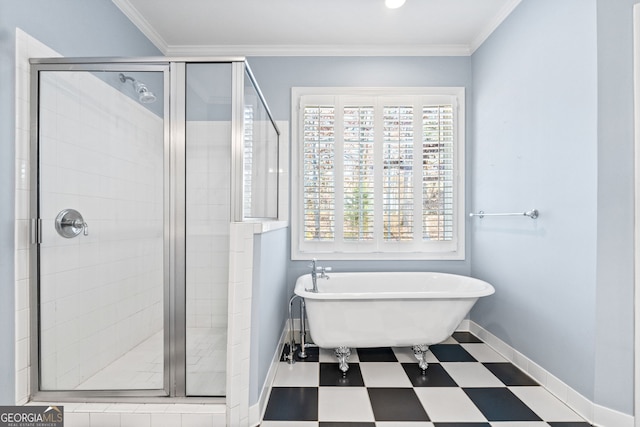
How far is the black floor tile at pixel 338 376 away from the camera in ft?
7.00

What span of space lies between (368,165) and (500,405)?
1.92 meters

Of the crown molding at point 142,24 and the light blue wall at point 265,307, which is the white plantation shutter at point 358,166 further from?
the crown molding at point 142,24

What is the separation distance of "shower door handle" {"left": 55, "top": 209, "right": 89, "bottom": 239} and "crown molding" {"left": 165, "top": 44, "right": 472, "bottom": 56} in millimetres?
1957

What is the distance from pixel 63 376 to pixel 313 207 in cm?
198

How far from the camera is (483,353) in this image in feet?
8.48

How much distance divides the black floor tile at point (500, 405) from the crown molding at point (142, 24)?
10.7ft

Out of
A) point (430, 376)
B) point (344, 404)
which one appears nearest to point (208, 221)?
point (344, 404)

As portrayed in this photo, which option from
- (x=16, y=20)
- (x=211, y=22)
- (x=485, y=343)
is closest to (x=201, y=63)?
(x=16, y=20)

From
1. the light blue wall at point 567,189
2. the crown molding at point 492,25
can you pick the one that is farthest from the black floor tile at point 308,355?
the crown molding at point 492,25

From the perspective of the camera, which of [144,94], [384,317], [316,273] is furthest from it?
[316,273]

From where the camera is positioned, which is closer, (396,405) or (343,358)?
(396,405)

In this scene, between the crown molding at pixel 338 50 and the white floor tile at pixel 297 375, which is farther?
the crown molding at pixel 338 50

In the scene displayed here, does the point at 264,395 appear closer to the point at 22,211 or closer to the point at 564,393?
the point at 22,211

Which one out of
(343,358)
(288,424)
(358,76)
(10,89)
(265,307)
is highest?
(358,76)
